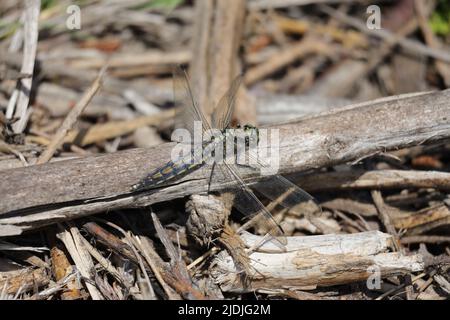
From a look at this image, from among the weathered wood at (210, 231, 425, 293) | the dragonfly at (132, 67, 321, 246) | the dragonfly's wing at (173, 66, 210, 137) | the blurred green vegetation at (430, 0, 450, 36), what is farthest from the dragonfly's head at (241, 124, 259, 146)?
the blurred green vegetation at (430, 0, 450, 36)

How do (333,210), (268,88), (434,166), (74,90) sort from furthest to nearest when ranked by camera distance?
(268,88) < (74,90) < (434,166) < (333,210)

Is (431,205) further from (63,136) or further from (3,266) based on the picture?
(3,266)

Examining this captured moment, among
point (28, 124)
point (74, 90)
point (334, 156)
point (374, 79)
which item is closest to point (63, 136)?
point (28, 124)

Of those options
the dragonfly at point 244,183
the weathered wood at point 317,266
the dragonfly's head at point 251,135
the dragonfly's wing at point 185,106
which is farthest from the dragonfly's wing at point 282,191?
the dragonfly's wing at point 185,106

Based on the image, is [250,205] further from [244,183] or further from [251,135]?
[251,135]

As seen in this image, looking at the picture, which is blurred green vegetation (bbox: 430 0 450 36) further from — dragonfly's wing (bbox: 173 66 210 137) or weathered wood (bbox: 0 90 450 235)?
dragonfly's wing (bbox: 173 66 210 137)

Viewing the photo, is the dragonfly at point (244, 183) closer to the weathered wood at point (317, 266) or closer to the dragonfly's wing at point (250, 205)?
the dragonfly's wing at point (250, 205)
